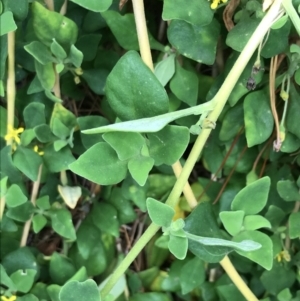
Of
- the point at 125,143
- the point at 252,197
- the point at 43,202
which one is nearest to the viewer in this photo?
the point at 125,143

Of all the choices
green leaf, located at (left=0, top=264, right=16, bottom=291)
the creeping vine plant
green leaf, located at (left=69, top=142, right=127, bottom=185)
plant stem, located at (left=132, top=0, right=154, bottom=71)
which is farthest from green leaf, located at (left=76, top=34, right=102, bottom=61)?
green leaf, located at (left=0, top=264, right=16, bottom=291)

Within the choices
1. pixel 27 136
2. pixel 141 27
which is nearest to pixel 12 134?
pixel 27 136

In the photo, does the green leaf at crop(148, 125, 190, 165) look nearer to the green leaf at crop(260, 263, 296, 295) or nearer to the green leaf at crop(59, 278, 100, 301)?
the green leaf at crop(59, 278, 100, 301)

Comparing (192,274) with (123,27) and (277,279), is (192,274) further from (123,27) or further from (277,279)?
(123,27)

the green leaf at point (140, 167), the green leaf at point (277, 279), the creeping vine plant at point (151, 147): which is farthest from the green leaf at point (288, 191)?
the green leaf at point (140, 167)

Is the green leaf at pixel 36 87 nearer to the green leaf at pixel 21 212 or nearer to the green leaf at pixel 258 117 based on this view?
the green leaf at pixel 21 212

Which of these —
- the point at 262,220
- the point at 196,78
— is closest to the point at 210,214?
the point at 262,220

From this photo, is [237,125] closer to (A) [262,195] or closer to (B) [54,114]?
(A) [262,195]
